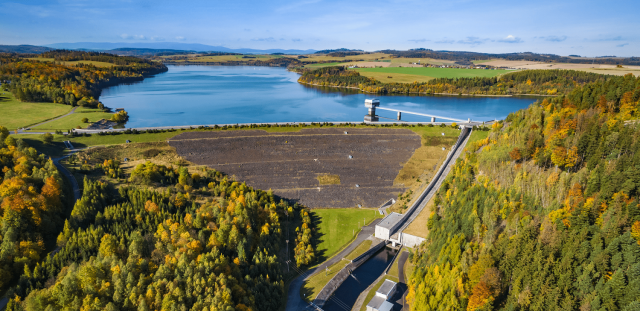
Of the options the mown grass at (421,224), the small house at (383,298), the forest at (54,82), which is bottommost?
the small house at (383,298)

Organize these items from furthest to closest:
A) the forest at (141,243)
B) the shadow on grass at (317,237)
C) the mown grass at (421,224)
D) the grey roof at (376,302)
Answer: the mown grass at (421,224) < the shadow on grass at (317,237) < the grey roof at (376,302) < the forest at (141,243)

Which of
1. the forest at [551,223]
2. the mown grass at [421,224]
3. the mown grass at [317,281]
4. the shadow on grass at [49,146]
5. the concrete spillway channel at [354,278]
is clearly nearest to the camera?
the forest at [551,223]


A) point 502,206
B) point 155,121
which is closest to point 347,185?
point 502,206

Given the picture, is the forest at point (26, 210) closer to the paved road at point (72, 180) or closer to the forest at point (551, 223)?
the paved road at point (72, 180)

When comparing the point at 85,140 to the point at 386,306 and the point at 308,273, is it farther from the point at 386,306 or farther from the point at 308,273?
the point at 386,306

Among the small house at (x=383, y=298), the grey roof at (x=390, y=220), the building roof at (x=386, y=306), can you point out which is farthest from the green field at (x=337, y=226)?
the building roof at (x=386, y=306)

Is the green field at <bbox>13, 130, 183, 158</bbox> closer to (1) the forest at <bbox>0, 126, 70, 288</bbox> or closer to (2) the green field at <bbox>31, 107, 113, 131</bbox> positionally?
(2) the green field at <bbox>31, 107, 113, 131</bbox>

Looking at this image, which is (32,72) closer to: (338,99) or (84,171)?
(84,171)

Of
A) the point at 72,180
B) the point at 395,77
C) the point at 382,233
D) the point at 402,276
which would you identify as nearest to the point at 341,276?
the point at 402,276
